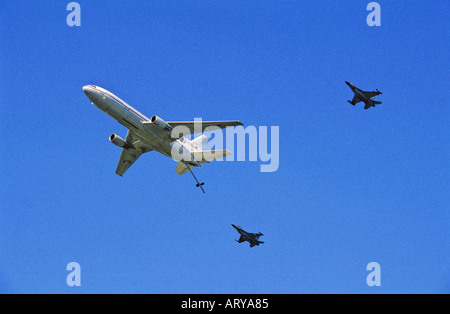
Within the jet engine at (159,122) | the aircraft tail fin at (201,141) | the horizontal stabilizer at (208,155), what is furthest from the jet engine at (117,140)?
the horizontal stabilizer at (208,155)

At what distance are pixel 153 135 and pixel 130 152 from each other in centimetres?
896

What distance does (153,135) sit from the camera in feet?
185

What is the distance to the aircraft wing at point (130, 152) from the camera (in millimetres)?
62191

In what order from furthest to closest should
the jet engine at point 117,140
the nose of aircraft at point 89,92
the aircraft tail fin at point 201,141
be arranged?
1. the aircraft tail fin at point 201,141
2. the jet engine at point 117,140
3. the nose of aircraft at point 89,92

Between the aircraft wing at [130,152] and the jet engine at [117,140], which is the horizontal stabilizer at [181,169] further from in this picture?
the jet engine at [117,140]

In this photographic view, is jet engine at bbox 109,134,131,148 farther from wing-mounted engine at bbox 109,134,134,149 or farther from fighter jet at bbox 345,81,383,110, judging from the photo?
fighter jet at bbox 345,81,383,110

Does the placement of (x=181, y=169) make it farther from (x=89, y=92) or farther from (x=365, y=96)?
(x=365, y=96)

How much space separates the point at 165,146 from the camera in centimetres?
5800

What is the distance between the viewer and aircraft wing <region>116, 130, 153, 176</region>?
6219 cm

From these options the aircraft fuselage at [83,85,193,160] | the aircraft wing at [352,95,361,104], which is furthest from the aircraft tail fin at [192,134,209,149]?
the aircraft wing at [352,95,361,104]

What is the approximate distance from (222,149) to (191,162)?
365 cm

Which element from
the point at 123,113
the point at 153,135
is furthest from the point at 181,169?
the point at 123,113
